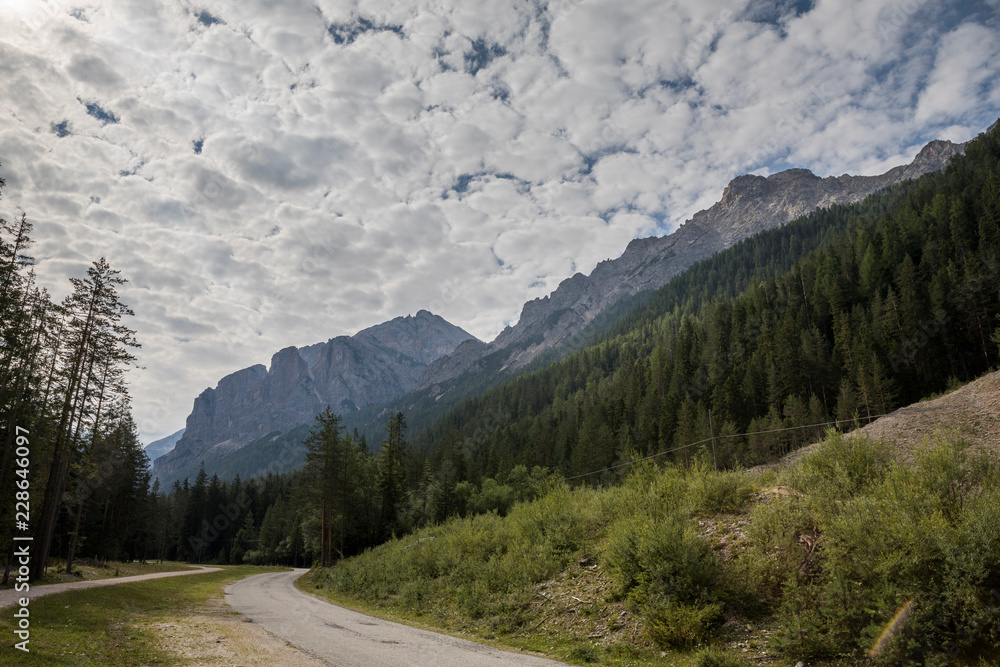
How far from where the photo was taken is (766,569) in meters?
11.6

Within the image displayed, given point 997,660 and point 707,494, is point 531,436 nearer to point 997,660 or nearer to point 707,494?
point 707,494

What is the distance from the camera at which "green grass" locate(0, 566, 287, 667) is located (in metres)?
9.88

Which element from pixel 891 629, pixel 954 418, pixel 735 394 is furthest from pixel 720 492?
pixel 735 394

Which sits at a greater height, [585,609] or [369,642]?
[585,609]

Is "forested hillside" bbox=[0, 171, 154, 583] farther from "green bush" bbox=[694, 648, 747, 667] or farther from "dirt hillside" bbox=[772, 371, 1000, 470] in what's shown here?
"dirt hillside" bbox=[772, 371, 1000, 470]

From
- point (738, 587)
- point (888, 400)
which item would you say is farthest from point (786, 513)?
point (888, 400)

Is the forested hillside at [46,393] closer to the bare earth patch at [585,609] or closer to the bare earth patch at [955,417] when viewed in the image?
the bare earth patch at [585,609]

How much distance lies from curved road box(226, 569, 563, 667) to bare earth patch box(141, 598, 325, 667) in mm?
557

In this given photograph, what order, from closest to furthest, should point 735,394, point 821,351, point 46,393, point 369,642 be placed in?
point 369,642
point 46,393
point 821,351
point 735,394

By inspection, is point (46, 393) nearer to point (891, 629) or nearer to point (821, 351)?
point (891, 629)

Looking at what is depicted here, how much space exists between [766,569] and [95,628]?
20.2 metres

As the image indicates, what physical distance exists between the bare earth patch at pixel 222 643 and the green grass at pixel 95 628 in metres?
0.46

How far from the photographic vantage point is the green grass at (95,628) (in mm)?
9875

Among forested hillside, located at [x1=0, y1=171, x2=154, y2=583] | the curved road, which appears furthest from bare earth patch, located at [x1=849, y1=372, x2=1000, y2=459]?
forested hillside, located at [x1=0, y1=171, x2=154, y2=583]
